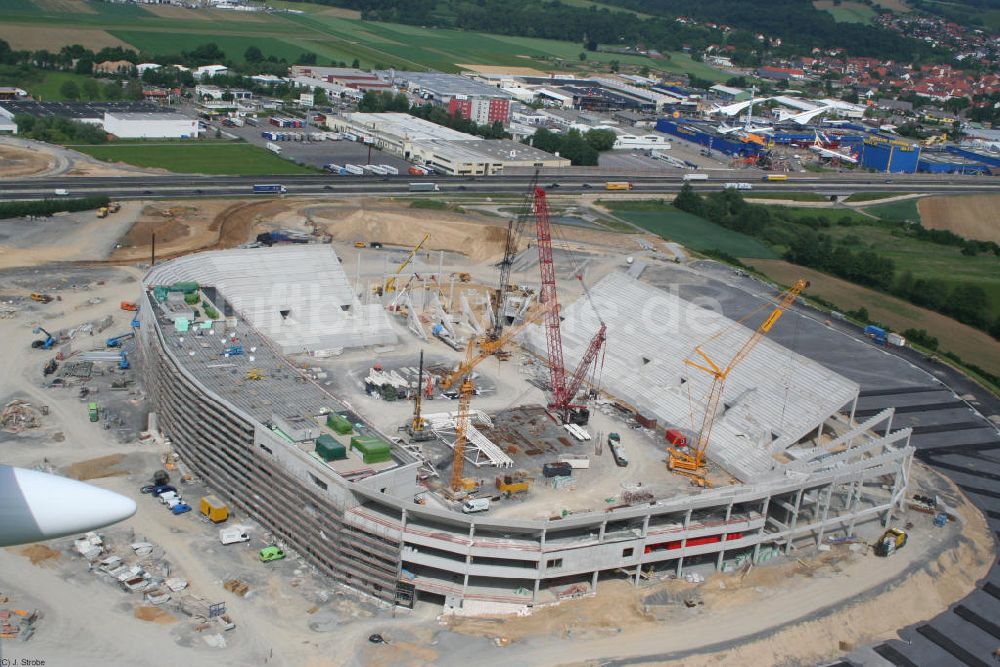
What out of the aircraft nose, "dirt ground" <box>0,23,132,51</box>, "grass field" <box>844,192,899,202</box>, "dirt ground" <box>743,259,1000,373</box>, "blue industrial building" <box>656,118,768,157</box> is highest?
the aircraft nose

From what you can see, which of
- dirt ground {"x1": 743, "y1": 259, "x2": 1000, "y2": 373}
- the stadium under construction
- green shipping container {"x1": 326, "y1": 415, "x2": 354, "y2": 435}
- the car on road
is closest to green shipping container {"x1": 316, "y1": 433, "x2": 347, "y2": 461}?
the stadium under construction

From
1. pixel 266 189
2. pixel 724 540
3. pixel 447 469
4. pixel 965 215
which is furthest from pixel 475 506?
pixel 965 215

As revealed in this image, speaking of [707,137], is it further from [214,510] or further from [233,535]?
[233,535]

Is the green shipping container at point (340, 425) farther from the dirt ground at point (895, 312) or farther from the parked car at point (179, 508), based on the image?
the dirt ground at point (895, 312)

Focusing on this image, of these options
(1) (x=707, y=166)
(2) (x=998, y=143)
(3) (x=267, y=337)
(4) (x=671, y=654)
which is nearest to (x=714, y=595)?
(4) (x=671, y=654)

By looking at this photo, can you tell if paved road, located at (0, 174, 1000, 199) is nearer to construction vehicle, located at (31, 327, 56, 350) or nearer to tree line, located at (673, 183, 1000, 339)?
tree line, located at (673, 183, 1000, 339)

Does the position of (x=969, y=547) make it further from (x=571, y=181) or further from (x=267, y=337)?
(x=571, y=181)
